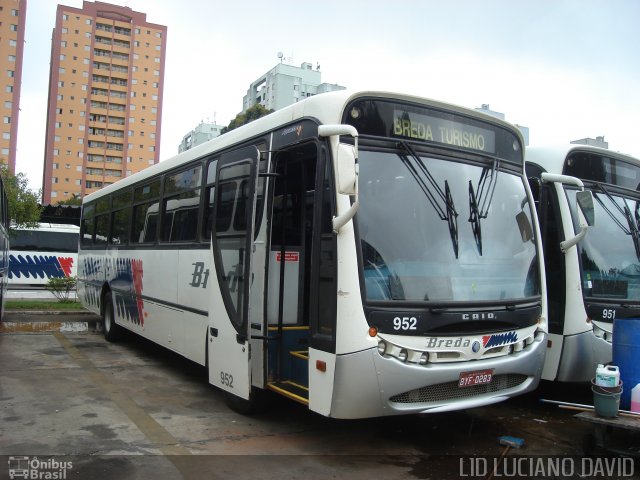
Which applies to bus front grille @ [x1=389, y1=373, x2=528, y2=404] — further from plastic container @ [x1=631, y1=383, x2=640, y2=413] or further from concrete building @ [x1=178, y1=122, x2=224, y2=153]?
concrete building @ [x1=178, y1=122, x2=224, y2=153]

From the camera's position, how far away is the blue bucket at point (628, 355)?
4.92m

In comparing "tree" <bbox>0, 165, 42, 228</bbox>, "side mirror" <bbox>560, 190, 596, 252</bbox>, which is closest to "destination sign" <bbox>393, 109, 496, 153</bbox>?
"side mirror" <bbox>560, 190, 596, 252</bbox>

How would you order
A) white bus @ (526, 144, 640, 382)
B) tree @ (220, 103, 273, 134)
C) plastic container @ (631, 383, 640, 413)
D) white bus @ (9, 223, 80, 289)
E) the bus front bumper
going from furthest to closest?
tree @ (220, 103, 273, 134), white bus @ (9, 223, 80, 289), white bus @ (526, 144, 640, 382), plastic container @ (631, 383, 640, 413), the bus front bumper

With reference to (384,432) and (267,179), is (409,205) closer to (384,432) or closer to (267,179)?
(267,179)

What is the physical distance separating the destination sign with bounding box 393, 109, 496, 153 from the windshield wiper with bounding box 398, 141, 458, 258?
165 millimetres

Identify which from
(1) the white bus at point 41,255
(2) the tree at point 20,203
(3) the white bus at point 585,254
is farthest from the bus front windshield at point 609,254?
(1) the white bus at point 41,255

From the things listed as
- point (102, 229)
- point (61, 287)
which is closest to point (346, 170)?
point (102, 229)

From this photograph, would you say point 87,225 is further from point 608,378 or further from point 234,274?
point 608,378

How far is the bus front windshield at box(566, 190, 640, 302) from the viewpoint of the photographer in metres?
6.37

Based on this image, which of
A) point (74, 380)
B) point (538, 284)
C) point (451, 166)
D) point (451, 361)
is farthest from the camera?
point (74, 380)

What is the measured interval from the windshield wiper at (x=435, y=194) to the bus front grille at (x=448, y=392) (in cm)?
114

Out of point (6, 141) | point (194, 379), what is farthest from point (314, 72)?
point (194, 379)

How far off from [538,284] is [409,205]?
1.70 meters

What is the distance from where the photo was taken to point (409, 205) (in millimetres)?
4605
